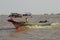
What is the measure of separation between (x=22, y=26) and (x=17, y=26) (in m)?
0.90

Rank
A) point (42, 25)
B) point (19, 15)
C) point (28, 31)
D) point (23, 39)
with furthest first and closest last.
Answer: point (19, 15)
point (42, 25)
point (28, 31)
point (23, 39)

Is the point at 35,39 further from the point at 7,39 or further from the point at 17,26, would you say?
the point at 17,26

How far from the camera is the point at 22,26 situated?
3853 cm

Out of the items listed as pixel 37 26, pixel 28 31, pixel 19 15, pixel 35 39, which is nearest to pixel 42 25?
pixel 37 26

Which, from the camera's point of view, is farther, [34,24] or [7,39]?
[34,24]

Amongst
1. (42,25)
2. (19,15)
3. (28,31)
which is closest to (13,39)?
(28,31)

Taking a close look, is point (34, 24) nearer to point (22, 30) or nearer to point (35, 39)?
point (22, 30)

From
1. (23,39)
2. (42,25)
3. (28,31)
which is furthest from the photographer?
(42,25)

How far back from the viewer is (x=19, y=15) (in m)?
106

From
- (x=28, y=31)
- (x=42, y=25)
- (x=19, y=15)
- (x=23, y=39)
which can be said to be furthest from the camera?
(x=19, y=15)

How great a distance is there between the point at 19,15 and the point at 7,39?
251 feet

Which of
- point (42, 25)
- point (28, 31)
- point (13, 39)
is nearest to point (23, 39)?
point (13, 39)

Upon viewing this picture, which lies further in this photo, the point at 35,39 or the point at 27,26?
the point at 27,26

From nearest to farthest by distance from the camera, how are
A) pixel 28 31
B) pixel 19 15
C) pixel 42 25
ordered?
pixel 28 31 → pixel 42 25 → pixel 19 15
